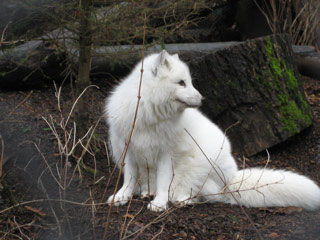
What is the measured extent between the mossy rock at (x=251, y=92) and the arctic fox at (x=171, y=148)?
141cm

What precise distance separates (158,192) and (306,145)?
291 cm

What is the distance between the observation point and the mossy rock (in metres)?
5.52

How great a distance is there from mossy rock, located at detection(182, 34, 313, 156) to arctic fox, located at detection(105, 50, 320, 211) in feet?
4.62

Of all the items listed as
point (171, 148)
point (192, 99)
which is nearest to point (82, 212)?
point (171, 148)

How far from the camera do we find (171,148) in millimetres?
4008

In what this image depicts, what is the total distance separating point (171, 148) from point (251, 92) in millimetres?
2025

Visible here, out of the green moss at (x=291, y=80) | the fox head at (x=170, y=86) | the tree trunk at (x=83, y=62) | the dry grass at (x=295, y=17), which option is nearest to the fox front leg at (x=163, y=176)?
the fox head at (x=170, y=86)

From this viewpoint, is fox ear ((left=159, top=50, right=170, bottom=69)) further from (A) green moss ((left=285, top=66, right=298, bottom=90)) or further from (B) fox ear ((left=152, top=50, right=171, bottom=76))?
(A) green moss ((left=285, top=66, right=298, bottom=90))

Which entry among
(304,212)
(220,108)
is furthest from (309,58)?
(304,212)

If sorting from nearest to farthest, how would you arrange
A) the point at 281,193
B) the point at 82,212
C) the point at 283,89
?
1. the point at 82,212
2. the point at 281,193
3. the point at 283,89

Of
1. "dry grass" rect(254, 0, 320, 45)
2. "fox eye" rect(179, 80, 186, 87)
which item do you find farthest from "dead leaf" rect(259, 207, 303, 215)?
"dry grass" rect(254, 0, 320, 45)

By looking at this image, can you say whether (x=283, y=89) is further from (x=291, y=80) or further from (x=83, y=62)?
(x=83, y=62)

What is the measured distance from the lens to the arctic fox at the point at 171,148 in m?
3.89

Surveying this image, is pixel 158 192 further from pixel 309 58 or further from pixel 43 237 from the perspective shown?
pixel 309 58
